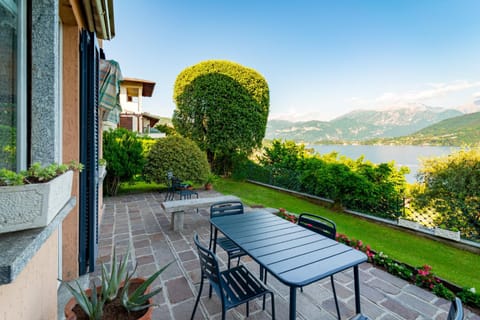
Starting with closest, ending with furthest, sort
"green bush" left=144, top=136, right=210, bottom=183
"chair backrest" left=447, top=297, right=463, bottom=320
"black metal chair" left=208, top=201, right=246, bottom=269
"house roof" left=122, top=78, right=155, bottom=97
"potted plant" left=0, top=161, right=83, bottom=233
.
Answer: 1. "potted plant" left=0, top=161, right=83, bottom=233
2. "chair backrest" left=447, top=297, right=463, bottom=320
3. "black metal chair" left=208, top=201, right=246, bottom=269
4. "green bush" left=144, top=136, right=210, bottom=183
5. "house roof" left=122, top=78, right=155, bottom=97

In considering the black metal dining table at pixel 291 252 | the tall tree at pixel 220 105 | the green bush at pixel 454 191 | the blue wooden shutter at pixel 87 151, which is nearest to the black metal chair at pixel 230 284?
the black metal dining table at pixel 291 252

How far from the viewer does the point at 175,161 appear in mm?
8234

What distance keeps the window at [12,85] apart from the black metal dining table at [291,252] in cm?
181

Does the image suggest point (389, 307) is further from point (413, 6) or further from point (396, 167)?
point (413, 6)

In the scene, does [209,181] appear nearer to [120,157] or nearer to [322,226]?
[120,157]

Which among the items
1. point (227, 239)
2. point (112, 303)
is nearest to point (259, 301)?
point (227, 239)

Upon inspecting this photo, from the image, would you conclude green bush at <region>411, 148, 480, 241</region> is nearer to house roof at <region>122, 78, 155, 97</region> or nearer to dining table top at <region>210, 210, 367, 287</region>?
dining table top at <region>210, 210, 367, 287</region>

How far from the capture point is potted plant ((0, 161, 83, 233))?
2.63 ft

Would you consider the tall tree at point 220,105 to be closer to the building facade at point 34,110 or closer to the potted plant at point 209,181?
the potted plant at point 209,181

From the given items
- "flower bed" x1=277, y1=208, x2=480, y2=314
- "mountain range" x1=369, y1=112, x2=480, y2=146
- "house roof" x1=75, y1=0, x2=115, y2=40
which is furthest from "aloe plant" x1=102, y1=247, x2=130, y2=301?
"mountain range" x1=369, y1=112, x2=480, y2=146

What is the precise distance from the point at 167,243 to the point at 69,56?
3.12 meters

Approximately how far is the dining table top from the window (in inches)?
71.5

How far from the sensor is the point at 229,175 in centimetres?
1262

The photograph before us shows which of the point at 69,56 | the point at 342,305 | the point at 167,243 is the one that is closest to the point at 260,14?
the point at 69,56
